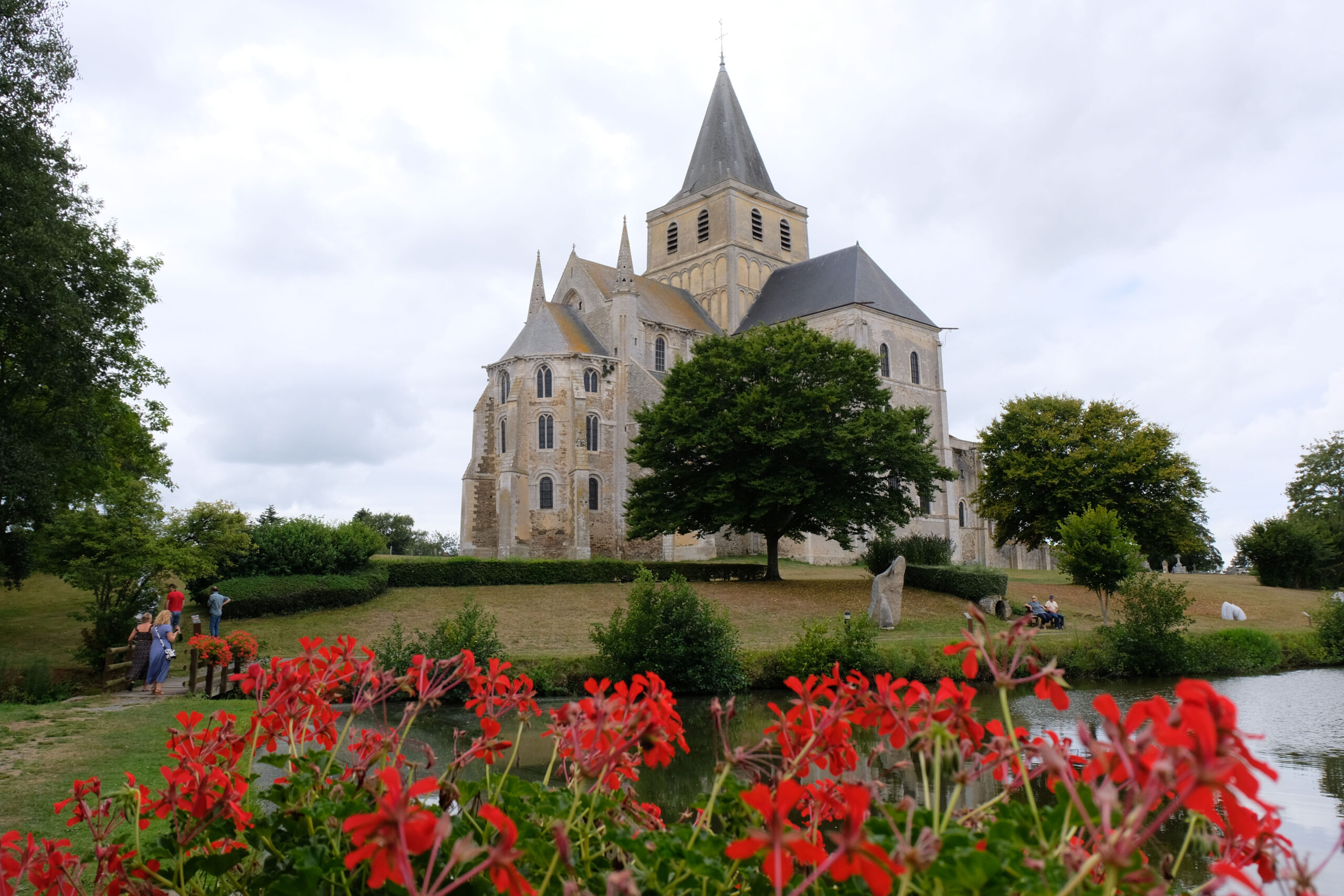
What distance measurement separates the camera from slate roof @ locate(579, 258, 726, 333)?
4159 centimetres

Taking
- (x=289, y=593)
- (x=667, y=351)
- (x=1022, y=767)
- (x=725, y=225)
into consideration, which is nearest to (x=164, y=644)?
(x=289, y=593)

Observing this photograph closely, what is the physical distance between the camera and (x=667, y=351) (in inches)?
1650

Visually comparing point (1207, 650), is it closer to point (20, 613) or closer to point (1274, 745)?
point (1274, 745)

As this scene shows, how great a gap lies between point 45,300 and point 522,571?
13.8 metres

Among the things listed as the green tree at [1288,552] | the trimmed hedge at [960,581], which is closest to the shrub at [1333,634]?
the trimmed hedge at [960,581]

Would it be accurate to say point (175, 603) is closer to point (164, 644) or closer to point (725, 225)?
point (164, 644)

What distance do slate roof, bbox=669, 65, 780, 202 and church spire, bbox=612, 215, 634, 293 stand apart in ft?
35.4

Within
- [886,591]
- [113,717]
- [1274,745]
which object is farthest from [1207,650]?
[113,717]

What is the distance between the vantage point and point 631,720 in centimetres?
177

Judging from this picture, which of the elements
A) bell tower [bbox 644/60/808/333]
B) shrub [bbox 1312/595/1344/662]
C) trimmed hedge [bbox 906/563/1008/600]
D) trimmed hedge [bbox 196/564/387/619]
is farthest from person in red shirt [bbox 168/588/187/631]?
bell tower [bbox 644/60/808/333]

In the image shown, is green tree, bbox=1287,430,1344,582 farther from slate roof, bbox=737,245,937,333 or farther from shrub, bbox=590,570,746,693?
shrub, bbox=590,570,746,693

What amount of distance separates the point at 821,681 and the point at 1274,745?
11631 millimetres

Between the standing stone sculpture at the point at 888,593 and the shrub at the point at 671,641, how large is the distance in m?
8.03

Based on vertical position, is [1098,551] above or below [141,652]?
above
